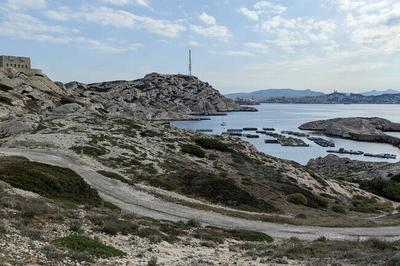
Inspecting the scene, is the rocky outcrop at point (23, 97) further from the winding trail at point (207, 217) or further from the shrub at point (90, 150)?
the winding trail at point (207, 217)

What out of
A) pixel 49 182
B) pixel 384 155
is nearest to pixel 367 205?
pixel 49 182

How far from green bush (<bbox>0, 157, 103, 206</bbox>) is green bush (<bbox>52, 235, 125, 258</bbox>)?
10425mm

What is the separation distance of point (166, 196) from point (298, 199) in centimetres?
1374

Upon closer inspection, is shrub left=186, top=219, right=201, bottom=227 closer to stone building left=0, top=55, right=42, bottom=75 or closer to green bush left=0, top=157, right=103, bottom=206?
green bush left=0, top=157, right=103, bottom=206

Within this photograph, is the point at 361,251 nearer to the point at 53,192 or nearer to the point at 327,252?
the point at 327,252

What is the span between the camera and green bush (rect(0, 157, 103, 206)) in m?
25.8

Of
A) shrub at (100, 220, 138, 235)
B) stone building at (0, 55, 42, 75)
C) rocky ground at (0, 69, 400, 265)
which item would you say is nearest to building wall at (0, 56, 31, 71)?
A: stone building at (0, 55, 42, 75)

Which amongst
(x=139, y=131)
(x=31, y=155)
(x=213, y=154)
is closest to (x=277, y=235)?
(x=31, y=155)

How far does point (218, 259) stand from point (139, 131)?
42.9 meters

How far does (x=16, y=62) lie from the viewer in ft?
416

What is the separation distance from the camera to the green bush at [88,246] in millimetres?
14709

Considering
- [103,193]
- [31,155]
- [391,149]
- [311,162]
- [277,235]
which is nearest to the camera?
[277,235]

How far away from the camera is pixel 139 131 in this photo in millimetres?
58188

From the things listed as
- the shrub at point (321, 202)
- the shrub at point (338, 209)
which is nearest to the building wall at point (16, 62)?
the shrub at point (321, 202)
